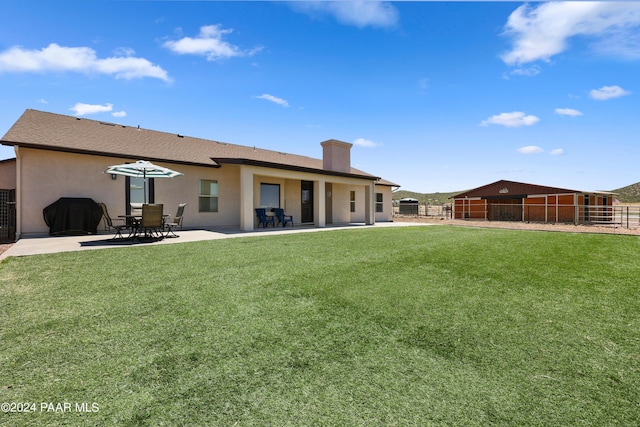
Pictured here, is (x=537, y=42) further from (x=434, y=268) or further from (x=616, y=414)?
(x=616, y=414)

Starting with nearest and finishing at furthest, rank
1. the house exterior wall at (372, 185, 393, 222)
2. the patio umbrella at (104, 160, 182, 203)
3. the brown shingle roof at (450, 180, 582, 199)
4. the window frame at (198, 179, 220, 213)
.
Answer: the patio umbrella at (104, 160, 182, 203) → the window frame at (198, 179, 220, 213) → the house exterior wall at (372, 185, 393, 222) → the brown shingle roof at (450, 180, 582, 199)

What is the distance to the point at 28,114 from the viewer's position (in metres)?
11.3

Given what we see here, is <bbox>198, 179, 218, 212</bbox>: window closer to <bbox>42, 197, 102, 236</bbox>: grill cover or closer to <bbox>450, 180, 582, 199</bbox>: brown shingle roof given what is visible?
<bbox>42, 197, 102, 236</bbox>: grill cover

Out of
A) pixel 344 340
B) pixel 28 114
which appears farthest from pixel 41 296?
pixel 28 114

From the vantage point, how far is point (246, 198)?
1155 centimetres

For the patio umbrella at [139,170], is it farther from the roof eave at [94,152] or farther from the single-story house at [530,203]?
the single-story house at [530,203]

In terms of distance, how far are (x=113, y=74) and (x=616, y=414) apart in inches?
595

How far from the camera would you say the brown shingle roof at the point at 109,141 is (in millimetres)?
9477

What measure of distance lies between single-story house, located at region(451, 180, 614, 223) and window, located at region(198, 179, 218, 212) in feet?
76.2

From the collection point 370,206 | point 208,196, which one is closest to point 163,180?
point 208,196

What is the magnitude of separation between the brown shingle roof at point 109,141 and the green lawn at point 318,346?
21.1 feet

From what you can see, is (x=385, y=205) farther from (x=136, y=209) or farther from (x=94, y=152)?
(x=94, y=152)

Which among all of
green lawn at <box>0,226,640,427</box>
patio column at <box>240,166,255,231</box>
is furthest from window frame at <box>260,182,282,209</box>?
green lawn at <box>0,226,640,427</box>

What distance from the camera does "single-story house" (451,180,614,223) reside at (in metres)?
24.3
